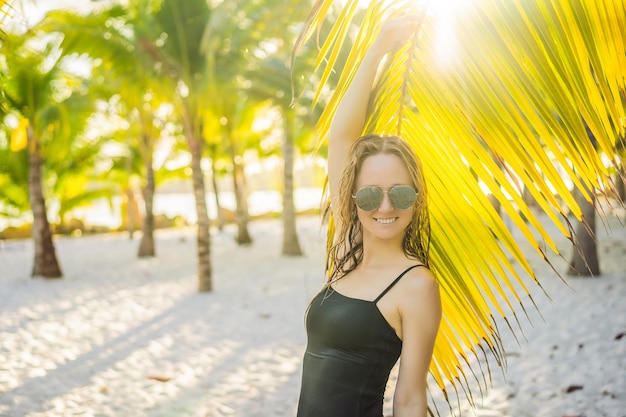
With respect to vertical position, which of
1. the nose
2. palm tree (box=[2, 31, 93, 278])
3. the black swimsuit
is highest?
palm tree (box=[2, 31, 93, 278])

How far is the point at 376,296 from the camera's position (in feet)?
4.93

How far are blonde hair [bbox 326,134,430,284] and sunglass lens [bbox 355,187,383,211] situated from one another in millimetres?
99

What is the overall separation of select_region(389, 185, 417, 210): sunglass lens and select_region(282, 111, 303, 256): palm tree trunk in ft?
42.1

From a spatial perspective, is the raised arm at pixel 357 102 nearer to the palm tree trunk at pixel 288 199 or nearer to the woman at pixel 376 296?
the woman at pixel 376 296

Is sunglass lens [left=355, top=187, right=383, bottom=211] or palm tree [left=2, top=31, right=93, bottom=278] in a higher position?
palm tree [left=2, top=31, right=93, bottom=278]

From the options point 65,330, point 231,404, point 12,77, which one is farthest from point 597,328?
point 12,77

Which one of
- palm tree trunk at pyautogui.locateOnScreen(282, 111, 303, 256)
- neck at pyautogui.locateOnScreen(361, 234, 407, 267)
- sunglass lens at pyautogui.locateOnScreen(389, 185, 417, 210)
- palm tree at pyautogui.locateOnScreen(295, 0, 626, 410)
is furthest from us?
palm tree trunk at pyautogui.locateOnScreen(282, 111, 303, 256)

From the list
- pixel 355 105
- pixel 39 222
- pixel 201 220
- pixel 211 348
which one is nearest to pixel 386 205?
pixel 355 105

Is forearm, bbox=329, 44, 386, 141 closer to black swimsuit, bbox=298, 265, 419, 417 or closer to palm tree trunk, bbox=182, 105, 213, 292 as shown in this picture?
black swimsuit, bbox=298, 265, 419, 417

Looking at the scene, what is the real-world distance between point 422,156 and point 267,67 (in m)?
11.1

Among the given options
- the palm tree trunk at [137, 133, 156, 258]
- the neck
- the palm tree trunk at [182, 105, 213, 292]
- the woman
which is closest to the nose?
the woman

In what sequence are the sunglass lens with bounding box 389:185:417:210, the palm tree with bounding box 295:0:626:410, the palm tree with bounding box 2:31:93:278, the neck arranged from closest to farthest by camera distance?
the palm tree with bounding box 295:0:626:410, the sunglass lens with bounding box 389:185:417:210, the neck, the palm tree with bounding box 2:31:93:278

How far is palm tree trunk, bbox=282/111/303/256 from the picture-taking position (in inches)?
567

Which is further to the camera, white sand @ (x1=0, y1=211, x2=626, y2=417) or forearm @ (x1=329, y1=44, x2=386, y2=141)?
white sand @ (x1=0, y1=211, x2=626, y2=417)
